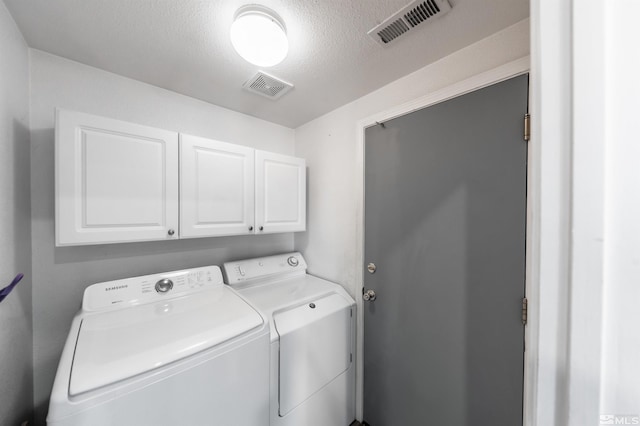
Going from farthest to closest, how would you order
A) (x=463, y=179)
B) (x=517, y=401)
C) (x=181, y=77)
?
(x=181, y=77) → (x=463, y=179) → (x=517, y=401)

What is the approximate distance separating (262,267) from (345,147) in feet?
4.11

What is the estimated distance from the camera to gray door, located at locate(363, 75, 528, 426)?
1028mm

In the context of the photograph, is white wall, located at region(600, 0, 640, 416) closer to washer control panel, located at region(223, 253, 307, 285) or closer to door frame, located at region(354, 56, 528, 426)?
door frame, located at region(354, 56, 528, 426)

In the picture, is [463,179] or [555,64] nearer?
[555,64]

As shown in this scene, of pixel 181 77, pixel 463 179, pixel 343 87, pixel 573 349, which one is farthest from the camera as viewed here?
pixel 343 87

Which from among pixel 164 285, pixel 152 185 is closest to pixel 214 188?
pixel 152 185

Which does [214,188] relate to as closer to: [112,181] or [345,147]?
[112,181]

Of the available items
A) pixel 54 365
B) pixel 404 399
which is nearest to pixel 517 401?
pixel 404 399

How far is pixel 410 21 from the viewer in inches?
41.6

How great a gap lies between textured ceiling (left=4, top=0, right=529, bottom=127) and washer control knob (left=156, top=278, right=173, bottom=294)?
1370 millimetres

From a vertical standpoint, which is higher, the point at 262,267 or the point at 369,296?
the point at 262,267

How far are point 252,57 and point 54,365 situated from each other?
2.09 meters

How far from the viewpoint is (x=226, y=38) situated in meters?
1.16

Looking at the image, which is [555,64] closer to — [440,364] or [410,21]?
[410,21]
